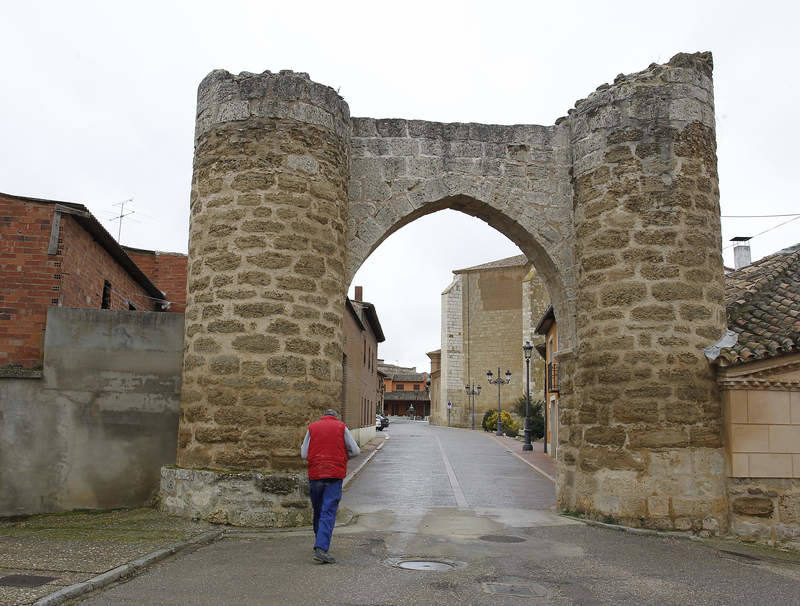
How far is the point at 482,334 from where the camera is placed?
51438 millimetres

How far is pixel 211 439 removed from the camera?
8438 mm

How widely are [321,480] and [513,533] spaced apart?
265cm

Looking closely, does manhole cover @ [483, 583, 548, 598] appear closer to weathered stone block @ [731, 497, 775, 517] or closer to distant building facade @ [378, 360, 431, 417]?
weathered stone block @ [731, 497, 775, 517]

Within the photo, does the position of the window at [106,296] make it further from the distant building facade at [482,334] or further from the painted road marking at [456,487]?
the distant building facade at [482,334]

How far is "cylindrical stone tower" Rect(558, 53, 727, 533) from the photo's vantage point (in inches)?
340

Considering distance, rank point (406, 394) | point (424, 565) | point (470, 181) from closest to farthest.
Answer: point (424, 565) < point (470, 181) < point (406, 394)

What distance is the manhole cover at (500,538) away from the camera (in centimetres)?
762

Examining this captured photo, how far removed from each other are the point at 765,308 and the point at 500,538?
4.84m

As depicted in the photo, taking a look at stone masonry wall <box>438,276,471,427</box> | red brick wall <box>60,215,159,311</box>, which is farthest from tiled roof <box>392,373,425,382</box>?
red brick wall <box>60,215,159,311</box>

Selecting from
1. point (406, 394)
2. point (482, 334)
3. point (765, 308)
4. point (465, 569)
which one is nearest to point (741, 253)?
point (765, 308)

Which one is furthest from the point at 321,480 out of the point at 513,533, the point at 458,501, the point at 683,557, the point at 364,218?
the point at 458,501

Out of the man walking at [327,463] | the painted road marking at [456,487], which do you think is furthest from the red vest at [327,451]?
the painted road marking at [456,487]

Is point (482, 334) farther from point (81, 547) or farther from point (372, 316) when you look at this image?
point (81, 547)

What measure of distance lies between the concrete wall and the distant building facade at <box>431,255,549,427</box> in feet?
134
